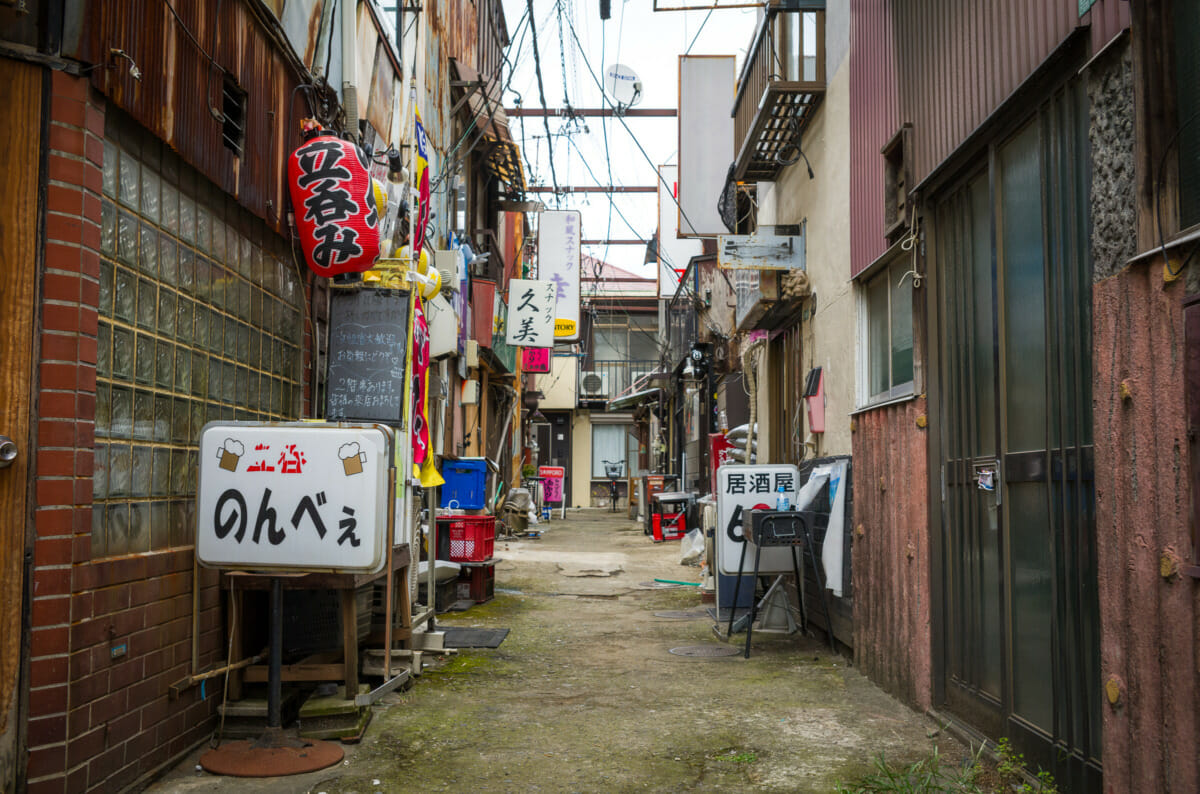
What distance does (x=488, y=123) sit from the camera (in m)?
15.6

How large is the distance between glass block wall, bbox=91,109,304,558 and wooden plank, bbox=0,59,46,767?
0.44m

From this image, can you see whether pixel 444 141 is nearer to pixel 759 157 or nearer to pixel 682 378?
pixel 759 157

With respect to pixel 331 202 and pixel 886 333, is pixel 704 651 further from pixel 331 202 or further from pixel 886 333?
pixel 331 202

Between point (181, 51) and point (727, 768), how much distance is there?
15.9ft

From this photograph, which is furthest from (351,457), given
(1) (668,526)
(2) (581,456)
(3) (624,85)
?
(2) (581,456)

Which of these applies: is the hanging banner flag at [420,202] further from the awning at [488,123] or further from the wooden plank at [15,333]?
the awning at [488,123]

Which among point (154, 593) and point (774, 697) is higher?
point (154, 593)

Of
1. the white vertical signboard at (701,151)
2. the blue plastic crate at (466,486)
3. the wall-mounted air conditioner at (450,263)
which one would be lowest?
the blue plastic crate at (466,486)

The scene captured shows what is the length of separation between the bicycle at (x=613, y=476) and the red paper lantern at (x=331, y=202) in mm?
32008

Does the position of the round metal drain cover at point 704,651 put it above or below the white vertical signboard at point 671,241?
below

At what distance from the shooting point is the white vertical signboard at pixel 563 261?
24094 millimetres

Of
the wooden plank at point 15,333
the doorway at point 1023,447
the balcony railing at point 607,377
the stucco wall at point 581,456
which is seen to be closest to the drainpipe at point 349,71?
the wooden plank at point 15,333

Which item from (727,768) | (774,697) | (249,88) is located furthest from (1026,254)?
(249,88)

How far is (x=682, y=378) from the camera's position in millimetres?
25297
